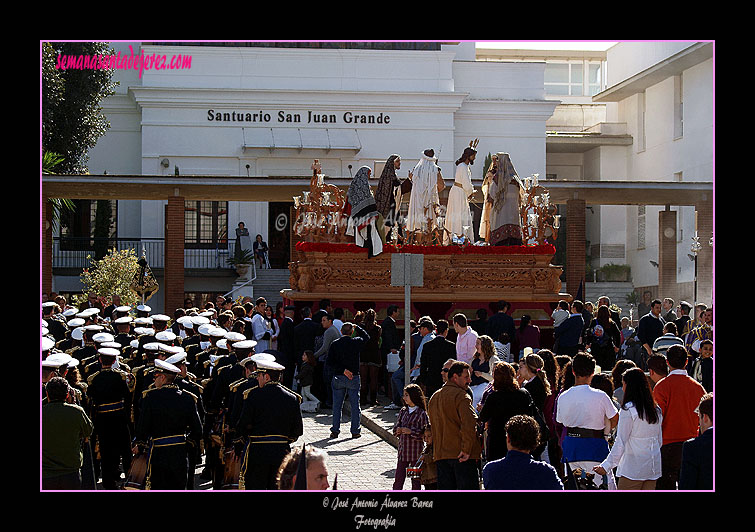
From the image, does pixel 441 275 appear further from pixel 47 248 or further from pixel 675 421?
pixel 675 421

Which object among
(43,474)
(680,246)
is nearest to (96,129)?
(680,246)

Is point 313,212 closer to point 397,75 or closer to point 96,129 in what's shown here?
point 96,129

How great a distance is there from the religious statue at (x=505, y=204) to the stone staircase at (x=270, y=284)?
457 inches

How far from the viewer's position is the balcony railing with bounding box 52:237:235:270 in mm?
38344

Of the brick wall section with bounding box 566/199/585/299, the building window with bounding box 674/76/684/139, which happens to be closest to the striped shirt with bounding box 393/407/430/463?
the brick wall section with bounding box 566/199/585/299

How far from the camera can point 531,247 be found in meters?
22.8

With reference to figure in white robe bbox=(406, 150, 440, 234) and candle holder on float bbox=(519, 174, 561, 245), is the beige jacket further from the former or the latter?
candle holder on float bbox=(519, 174, 561, 245)

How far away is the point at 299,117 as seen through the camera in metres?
40.8

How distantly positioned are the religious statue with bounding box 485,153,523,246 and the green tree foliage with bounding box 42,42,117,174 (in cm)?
1456

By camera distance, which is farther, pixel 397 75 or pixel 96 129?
pixel 397 75

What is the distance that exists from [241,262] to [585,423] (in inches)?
1087

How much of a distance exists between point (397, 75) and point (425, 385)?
95.0 ft

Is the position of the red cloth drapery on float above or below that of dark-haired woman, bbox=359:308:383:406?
above

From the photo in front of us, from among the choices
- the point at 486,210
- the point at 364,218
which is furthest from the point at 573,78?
the point at 364,218
